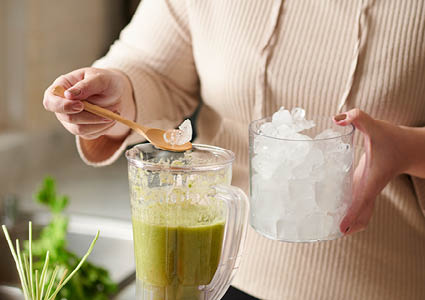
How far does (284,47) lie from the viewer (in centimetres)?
101

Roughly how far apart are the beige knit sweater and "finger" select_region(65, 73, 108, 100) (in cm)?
17

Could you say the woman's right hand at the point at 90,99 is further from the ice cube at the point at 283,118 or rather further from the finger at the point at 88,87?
the ice cube at the point at 283,118

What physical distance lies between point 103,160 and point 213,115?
0.25 meters

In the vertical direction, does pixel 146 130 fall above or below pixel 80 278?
above

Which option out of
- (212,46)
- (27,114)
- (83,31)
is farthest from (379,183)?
(83,31)

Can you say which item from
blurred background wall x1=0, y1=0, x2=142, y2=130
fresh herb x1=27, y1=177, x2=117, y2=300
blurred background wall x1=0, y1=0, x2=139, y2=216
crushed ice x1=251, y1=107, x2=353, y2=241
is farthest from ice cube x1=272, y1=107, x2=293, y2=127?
blurred background wall x1=0, y1=0, x2=142, y2=130

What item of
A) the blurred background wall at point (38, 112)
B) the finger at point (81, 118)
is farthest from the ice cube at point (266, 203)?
the blurred background wall at point (38, 112)

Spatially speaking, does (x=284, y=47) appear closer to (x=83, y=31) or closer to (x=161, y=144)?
(x=161, y=144)

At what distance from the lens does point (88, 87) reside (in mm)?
810

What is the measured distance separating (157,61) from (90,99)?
298 mm

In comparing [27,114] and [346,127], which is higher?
[346,127]

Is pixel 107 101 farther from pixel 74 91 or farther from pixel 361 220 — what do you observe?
pixel 361 220

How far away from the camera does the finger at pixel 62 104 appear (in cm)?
76

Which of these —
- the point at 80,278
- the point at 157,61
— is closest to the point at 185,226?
the point at 157,61
